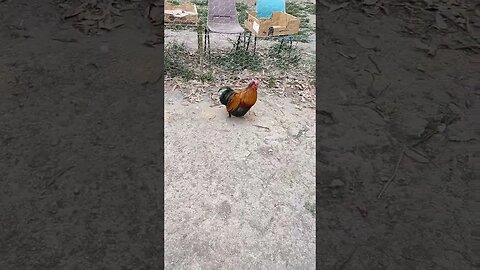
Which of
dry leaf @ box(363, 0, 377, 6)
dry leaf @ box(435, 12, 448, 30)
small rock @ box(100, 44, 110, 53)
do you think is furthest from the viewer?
dry leaf @ box(363, 0, 377, 6)

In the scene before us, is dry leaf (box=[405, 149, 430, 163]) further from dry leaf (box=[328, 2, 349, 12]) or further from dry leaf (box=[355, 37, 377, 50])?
dry leaf (box=[328, 2, 349, 12])

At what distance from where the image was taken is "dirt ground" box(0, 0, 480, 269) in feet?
7.79

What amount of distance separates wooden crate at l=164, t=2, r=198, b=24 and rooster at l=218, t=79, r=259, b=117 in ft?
6.02

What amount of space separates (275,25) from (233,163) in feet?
8.09

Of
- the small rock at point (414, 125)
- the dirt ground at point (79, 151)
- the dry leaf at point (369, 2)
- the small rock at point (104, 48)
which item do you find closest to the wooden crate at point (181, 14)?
the dirt ground at point (79, 151)

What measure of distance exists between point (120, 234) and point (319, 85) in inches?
103

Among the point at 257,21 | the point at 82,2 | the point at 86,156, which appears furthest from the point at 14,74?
the point at 257,21

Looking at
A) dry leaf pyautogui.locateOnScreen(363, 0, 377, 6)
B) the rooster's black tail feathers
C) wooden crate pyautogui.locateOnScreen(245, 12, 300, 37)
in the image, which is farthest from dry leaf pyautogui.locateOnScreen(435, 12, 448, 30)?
the rooster's black tail feathers

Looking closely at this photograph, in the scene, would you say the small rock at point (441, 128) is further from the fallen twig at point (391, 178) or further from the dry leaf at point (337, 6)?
the dry leaf at point (337, 6)

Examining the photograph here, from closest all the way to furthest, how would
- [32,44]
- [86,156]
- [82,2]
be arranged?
[86,156] → [32,44] → [82,2]

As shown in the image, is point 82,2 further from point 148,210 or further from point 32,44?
point 148,210

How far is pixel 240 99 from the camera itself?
3652mm

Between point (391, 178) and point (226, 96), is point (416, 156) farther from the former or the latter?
point (226, 96)

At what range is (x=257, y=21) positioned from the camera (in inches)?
197
